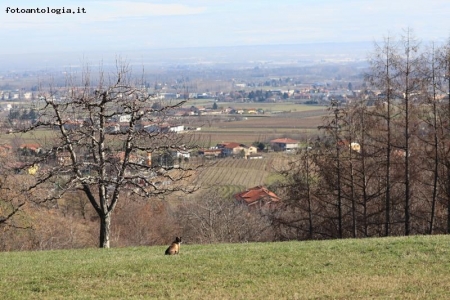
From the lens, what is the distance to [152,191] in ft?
72.2

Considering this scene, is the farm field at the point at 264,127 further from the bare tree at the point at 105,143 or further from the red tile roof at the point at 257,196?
the bare tree at the point at 105,143

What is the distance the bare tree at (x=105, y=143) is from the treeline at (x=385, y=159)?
382 inches

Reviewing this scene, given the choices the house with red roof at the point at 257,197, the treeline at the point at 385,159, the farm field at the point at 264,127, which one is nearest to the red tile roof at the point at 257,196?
the house with red roof at the point at 257,197

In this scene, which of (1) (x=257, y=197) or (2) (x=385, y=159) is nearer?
(2) (x=385, y=159)

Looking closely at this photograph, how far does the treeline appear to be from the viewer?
27.1 m

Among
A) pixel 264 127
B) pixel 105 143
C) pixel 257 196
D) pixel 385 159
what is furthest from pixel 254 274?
pixel 264 127

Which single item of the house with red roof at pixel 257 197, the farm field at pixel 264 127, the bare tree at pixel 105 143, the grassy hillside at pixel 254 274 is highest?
the bare tree at pixel 105 143

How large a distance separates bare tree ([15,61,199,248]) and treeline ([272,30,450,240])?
9713 mm

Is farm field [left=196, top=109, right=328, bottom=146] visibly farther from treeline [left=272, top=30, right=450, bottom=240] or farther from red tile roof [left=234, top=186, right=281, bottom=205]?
treeline [left=272, top=30, right=450, bottom=240]

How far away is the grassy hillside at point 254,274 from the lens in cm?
1187

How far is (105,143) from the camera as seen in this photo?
74.0 feet

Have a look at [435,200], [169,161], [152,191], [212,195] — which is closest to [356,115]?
[435,200]

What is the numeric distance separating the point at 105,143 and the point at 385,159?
13464mm

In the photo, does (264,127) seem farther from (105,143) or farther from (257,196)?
(105,143)
